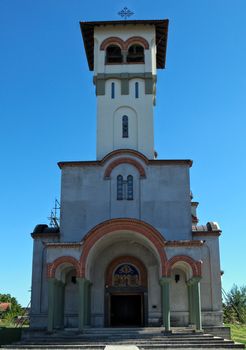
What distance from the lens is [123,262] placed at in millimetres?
26391

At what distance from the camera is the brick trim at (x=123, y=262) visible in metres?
26.0

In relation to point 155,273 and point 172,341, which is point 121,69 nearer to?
point 155,273

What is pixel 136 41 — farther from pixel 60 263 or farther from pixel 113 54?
pixel 60 263

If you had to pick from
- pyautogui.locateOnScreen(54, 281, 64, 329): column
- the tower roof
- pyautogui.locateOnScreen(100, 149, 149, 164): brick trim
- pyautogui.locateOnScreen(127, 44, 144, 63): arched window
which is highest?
the tower roof

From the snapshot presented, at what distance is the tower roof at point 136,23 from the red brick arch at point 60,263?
14980 mm

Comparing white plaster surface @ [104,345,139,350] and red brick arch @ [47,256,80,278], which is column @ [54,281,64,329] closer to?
red brick arch @ [47,256,80,278]

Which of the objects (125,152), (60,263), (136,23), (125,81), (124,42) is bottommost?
(60,263)

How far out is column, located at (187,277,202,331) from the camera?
883 inches

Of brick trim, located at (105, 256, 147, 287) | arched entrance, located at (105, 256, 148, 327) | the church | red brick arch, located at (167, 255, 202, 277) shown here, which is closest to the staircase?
the church

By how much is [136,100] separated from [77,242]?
9.61 metres

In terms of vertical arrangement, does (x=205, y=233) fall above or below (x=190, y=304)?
above

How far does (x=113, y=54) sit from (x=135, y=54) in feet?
4.68

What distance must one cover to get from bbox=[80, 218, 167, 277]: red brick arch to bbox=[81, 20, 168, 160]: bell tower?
17.8 ft

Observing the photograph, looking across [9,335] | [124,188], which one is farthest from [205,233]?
[9,335]
